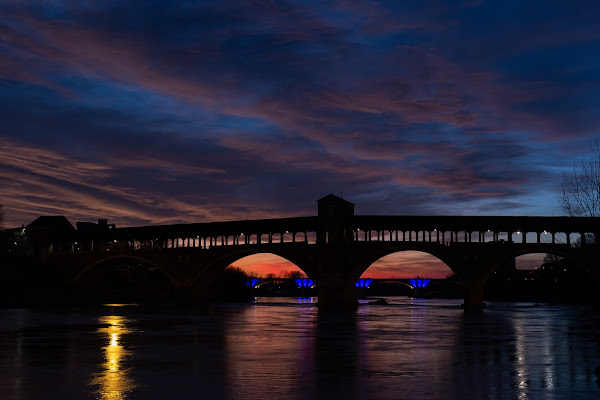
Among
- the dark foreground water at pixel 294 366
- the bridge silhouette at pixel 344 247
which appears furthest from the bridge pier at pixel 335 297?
the dark foreground water at pixel 294 366

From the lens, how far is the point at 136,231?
136125mm

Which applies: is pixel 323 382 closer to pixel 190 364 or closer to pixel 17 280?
pixel 190 364

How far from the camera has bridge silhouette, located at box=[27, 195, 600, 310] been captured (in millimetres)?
101312

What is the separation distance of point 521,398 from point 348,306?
90.7 meters

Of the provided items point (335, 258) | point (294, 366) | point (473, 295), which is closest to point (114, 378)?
point (294, 366)

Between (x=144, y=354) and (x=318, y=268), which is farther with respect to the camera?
(x=318, y=268)

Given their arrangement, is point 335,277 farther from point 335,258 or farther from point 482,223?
A: point 482,223

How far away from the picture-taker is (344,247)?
110 meters

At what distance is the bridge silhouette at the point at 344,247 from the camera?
101312 mm

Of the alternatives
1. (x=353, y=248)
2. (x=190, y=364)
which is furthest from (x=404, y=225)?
(x=190, y=364)

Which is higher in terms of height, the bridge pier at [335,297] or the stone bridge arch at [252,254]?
the stone bridge arch at [252,254]

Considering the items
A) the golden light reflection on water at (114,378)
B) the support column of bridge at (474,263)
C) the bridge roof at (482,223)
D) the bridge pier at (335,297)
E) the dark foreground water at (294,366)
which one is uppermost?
the bridge roof at (482,223)

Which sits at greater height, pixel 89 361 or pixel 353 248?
pixel 353 248

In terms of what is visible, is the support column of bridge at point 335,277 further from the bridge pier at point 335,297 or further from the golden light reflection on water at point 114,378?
the golden light reflection on water at point 114,378
